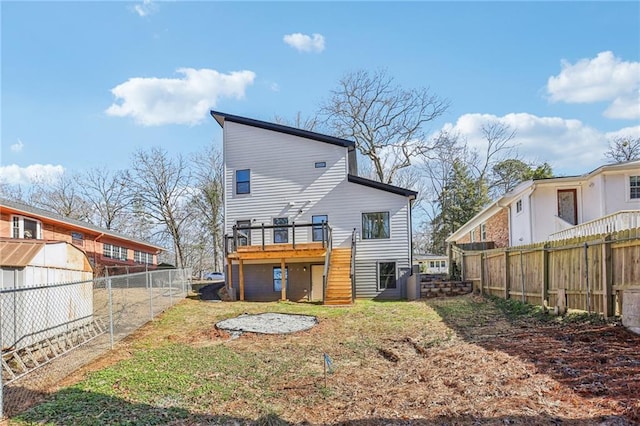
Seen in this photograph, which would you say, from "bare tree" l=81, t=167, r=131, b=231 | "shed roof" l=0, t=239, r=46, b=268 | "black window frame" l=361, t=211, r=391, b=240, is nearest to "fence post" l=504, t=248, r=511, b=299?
"black window frame" l=361, t=211, r=391, b=240

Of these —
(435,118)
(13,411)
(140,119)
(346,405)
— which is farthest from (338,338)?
(435,118)

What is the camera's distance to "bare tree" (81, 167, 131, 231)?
3669 cm

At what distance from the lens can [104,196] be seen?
36.9m

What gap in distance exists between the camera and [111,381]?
5.61 metres

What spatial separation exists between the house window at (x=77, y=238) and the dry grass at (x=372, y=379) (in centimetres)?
1543

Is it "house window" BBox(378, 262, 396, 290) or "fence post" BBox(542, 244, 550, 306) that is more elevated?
"fence post" BBox(542, 244, 550, 306)

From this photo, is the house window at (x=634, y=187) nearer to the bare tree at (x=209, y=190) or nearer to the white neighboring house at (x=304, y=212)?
the white neighboring house at (x=304, y=212)

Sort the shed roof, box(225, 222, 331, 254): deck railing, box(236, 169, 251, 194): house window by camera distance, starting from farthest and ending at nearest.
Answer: box(236, 169, 251, 194): house window
box(225, 222, 331, 254): deck railing
the shed roof

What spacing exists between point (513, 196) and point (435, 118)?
14771 millimetres

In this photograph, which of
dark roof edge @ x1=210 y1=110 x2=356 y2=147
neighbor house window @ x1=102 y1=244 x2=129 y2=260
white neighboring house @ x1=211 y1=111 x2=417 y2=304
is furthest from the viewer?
neighbor house window @ x1=102 y1=244 x2=129 y2=260

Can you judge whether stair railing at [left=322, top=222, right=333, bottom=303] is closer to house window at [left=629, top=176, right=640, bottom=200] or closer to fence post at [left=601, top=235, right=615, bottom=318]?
fence post at [left=601, top=235, right=615, bottom=318]

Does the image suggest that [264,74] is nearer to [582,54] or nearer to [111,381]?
[582,54]

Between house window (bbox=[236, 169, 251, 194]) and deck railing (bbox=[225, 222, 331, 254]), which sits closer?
deck railing (bbox=[225, 222, 331, 254])

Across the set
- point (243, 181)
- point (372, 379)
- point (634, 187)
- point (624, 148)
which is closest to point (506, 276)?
A: point (372, 379)
